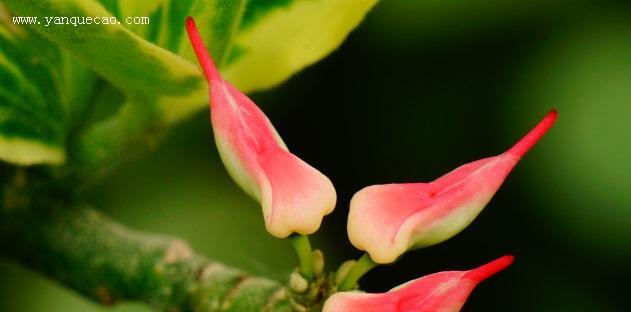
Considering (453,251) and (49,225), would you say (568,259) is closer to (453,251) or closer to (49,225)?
(453,251)

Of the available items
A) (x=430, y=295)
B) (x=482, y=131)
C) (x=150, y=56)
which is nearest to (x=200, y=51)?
(x=150, y=56)

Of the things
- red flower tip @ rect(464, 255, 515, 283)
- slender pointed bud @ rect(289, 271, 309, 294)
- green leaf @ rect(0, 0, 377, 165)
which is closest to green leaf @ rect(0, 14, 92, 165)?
green leaf @ rect(0, 0, 377, 165)

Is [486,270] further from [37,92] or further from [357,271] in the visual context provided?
[37,92]

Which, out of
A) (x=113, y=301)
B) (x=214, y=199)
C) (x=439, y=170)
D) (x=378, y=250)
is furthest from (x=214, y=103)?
(x=214, y=199)

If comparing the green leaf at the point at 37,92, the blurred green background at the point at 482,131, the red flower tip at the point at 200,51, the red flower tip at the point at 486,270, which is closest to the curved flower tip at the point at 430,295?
the red flower tip at the point at 486,270

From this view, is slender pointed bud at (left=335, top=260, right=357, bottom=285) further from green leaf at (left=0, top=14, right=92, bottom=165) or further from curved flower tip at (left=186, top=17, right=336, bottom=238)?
green leaf at (left=0, top=14, right=92, bottom=165)

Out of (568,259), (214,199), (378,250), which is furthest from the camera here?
(214,199)

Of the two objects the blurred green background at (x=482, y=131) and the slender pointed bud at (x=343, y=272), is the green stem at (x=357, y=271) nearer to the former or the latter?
the slender pointed bud at (x=343, y=272)
